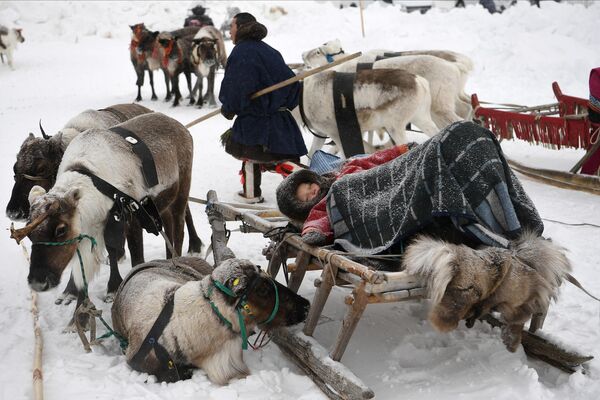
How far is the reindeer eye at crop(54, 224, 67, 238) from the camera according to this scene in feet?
10.7

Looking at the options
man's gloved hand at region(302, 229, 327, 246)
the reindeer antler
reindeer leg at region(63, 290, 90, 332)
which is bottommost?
reindeer leg at region(63, 290, 90, 332)

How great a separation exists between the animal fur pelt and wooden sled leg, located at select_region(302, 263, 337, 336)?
44 cm

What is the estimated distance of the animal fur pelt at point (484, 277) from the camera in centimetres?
248

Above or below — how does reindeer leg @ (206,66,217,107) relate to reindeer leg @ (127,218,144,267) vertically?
below

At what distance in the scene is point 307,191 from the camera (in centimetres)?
347

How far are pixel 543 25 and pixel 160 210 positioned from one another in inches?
517

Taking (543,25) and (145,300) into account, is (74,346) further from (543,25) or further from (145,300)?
(543,25)

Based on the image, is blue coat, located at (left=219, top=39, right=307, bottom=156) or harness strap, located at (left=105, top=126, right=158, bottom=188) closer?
harness strap, located at (left=105, top=126, right=158, bottom=188)

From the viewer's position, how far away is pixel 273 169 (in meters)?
6.16

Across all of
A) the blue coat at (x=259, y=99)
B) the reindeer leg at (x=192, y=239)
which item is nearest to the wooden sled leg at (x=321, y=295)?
the reindeer leg at (x=192, y=239)

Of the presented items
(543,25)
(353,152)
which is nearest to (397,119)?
(353,152)

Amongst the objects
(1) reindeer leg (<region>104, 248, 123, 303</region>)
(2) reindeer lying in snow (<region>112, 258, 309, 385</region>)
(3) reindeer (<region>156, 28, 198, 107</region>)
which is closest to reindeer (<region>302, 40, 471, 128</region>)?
(1) reindeer leg (<region>104, 248, 123, 303</region>)

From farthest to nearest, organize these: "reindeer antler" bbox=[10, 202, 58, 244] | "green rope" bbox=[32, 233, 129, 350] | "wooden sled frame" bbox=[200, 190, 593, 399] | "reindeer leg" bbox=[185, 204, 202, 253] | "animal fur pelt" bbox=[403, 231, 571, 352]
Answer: "reindeer leg" bbox=[185, 204, 202, 253] → "green rope" bbox=[32, 233, 129, 350] → "reindeer antler" bbox=[10, 202, 58, 244] → "wooden sled frame" bbox=[200, 190, 593, 399] → "animal fur pelt" bbox=[403, 231, 571, 352]

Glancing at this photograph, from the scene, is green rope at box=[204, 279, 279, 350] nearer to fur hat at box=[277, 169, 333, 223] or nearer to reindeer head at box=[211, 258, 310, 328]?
reindeer head at box=[211, 258, 310, 328]
